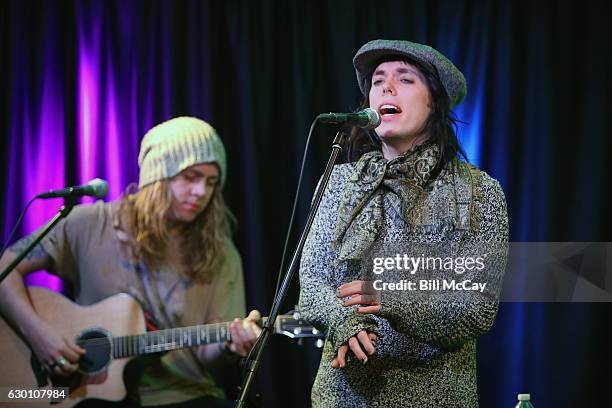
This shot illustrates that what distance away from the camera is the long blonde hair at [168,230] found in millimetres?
3518

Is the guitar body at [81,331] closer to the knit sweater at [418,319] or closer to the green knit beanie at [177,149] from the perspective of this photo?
the green knit beanie at [177,149]

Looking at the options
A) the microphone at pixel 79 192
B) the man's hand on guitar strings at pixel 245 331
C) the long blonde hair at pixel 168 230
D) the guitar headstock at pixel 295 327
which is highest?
the microphone at pixel 79 192

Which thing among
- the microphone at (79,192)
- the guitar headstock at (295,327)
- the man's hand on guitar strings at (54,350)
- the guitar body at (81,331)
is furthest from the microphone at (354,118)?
the man's hand on guitar strings at (54,350)

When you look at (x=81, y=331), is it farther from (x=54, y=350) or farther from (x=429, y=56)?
(x=429, y=56)

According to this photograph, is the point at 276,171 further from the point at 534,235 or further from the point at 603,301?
the point at 603,301

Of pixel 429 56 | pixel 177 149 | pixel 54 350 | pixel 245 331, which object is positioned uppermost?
pixel 429 56

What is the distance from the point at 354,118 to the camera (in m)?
2.18

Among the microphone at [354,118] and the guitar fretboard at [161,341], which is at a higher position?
the microphone at [354,118]

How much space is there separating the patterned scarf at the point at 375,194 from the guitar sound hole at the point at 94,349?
144 cm

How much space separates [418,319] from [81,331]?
180 cm

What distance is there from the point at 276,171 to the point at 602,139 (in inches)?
55.0

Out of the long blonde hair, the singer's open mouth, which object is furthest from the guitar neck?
the singer's open mouth

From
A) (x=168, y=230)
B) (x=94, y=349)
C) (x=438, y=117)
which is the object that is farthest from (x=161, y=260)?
(x=438, y=117)

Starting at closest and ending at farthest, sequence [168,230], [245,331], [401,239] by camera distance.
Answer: [401,239]
[245,331]
[168,230]
